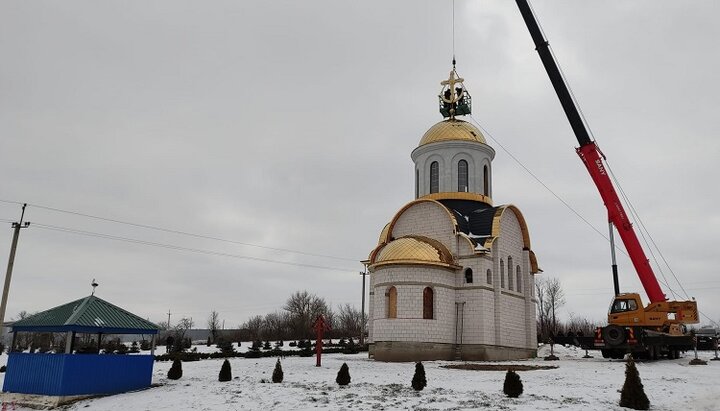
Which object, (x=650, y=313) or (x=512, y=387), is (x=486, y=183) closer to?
(x=650, y=313)

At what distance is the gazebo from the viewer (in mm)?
14523

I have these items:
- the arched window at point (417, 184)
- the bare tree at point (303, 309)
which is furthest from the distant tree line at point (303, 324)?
the arched window at point (417, 184)

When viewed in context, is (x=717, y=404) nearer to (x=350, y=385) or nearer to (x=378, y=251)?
(x=350, y=385)

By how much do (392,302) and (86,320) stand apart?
13.0m

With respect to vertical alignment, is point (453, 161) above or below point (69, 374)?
above

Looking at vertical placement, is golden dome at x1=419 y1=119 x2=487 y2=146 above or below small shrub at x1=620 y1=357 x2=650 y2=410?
above

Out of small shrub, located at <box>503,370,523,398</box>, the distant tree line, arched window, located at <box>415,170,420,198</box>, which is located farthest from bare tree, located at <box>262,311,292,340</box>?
small shrub, located at <box>503,370,523,398</box>

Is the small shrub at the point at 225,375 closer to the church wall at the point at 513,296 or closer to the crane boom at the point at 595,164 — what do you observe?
the church wall at the point at 513,296

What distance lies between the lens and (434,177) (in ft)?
103

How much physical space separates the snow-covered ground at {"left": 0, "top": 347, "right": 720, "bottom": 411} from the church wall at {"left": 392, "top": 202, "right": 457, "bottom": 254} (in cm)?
939

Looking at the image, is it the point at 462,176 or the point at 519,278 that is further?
the point at 462,176

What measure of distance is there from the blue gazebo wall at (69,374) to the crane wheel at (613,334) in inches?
758

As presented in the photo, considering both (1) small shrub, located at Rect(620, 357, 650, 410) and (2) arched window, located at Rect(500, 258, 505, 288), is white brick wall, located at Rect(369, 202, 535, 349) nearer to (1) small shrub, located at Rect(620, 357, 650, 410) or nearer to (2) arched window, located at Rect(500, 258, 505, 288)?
(2) arched window, located at Rect(500, 258, 505, 288)

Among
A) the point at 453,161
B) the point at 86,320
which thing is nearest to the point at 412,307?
the point at 453,161
